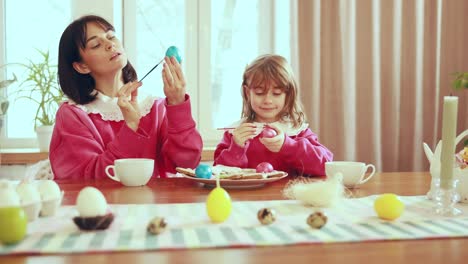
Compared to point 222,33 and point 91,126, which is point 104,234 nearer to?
point 91,126

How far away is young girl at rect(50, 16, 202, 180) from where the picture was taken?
5.32 ft

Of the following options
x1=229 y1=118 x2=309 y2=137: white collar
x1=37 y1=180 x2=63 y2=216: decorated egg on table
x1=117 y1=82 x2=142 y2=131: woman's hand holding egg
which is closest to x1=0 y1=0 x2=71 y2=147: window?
x1=117 y1=82 x2=142 y2=131: woman's hand holding egg

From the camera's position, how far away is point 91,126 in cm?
173

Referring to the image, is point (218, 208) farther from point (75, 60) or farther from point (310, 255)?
point (75, 60)

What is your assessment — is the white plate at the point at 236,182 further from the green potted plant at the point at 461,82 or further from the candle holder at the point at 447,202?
the green potted plant at the point at 461,82

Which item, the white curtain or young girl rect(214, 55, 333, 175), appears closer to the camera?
young girl rect(214, 55, 333, 175)

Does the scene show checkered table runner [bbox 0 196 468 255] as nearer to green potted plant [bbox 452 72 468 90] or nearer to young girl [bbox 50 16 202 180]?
young girl [bbox 50 16 202 180]

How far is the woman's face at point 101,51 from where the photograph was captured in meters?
1.78

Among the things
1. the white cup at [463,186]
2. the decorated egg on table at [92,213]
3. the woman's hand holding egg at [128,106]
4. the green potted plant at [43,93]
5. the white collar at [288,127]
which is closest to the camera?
the decorated egg on table at [92,213]

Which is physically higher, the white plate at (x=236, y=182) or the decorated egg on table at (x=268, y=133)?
the decorated egg on table at (x=268, y=133)

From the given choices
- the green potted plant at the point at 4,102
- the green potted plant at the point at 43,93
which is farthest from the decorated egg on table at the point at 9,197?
the green potted plant at the point at 4,102

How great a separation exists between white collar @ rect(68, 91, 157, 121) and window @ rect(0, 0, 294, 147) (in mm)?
1058

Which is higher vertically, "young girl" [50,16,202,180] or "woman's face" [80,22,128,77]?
"woman's face" [80,22,128,77]

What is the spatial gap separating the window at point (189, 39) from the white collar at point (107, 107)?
41.7 inches
